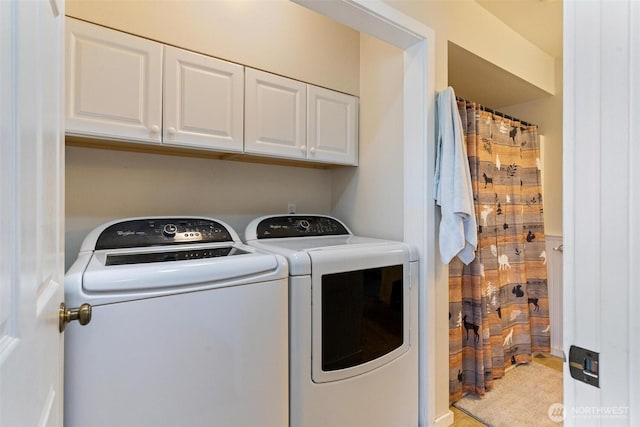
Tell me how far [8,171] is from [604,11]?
3.11ft

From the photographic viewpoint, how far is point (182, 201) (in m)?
1.88

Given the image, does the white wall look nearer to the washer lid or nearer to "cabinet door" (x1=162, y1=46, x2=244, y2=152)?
"cabinet door" (x1=162, y1=46, x2=244, y2=152)

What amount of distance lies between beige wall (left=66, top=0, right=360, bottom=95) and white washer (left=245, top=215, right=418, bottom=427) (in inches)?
45.4

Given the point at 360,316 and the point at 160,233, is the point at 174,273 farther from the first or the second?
the point at 360,316

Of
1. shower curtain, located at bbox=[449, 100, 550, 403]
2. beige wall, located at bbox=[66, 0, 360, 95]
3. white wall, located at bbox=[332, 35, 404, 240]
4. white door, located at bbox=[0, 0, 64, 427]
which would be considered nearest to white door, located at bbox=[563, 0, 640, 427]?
white door, located at bbox=[0, 0, 64, 427]

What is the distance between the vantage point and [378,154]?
6.80ft

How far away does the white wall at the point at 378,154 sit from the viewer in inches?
76.5

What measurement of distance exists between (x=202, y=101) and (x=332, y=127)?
0.84 metres

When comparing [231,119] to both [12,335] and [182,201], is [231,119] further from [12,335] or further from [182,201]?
[12,335]

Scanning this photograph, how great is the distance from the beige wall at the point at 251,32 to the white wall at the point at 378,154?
0.17m

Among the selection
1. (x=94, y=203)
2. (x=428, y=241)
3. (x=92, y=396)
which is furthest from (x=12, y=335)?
(x=428, y=241)

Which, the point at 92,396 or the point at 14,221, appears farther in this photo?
the point at 92,396

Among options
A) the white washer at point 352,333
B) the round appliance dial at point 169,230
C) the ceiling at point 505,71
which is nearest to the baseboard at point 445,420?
the white washer at point 352,333

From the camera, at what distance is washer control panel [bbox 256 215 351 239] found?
192 cm
